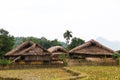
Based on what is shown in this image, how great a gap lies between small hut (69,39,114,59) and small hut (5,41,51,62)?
463 cm

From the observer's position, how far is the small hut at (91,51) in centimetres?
4990

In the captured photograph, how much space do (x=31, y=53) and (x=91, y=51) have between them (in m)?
10.2

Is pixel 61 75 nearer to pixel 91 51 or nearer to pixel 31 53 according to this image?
pixel 31 53

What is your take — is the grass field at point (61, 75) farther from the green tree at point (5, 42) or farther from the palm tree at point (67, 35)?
the palm tree at point (67, 35)

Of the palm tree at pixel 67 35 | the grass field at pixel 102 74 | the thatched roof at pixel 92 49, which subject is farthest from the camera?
the palm tree at pixel 67 35

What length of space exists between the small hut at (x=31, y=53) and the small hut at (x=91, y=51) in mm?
4631

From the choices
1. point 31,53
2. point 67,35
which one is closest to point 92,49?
point 31,53

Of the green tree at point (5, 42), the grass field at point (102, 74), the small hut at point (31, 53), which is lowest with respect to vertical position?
the grass field at point (102, 74)

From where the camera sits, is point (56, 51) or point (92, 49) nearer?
point (92, 49)

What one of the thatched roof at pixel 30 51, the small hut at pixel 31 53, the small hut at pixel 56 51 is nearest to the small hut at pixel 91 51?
the small hut at pixel 31 53

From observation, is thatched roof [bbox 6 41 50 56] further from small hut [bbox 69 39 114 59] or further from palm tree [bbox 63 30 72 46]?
palm tree [bbox 63 30 72 46]

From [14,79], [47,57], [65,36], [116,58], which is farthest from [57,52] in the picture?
[14,79]

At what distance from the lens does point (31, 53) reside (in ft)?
156

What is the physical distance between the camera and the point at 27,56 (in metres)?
47.8
